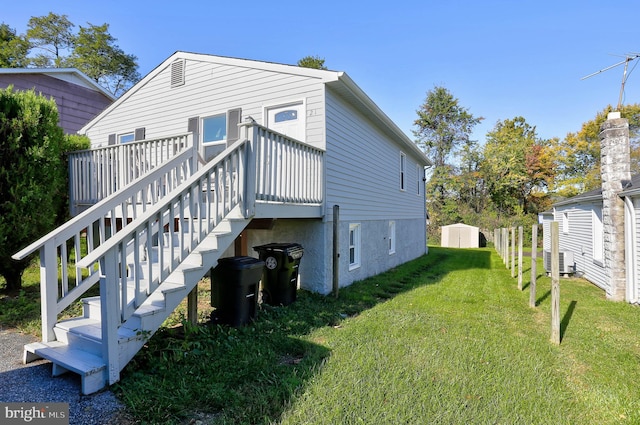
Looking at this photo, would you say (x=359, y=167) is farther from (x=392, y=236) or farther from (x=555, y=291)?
(x=555, y=291)

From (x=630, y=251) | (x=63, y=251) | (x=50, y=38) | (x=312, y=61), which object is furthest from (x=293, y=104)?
(x=50, y=38)

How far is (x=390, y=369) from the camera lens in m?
3.36

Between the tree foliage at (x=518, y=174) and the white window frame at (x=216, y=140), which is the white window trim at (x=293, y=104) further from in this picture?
the tree foliage at (x=518, y=174)

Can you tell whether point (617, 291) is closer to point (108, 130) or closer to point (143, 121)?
point (143, 121)

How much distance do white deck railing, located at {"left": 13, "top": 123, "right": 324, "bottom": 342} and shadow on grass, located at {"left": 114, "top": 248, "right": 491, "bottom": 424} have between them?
620mm

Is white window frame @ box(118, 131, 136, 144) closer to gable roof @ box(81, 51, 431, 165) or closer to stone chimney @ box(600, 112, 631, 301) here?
gable roof @ box(81, 51, 431, 165)

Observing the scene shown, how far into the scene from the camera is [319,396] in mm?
2826

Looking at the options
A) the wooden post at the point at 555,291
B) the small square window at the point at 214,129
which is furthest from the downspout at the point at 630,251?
the small square window at the point at 214,129

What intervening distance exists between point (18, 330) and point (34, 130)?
3395mm

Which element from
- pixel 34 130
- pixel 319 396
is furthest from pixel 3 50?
pixel 319 396

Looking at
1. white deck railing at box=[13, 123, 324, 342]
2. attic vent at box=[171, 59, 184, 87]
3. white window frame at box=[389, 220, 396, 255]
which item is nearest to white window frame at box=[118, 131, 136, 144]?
attic vent at box=[171, 59, 184, 87]

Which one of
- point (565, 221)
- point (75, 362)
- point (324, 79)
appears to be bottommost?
point (75, 362)

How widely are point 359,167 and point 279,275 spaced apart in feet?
A: 13.9

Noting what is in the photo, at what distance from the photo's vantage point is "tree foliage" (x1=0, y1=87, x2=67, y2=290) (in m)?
5.43
